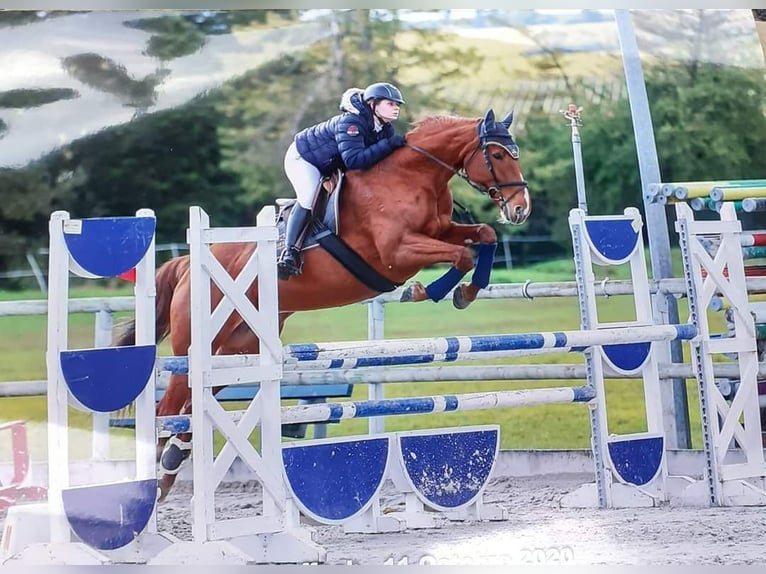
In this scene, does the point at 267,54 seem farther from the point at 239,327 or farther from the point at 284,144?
the point at 239,327

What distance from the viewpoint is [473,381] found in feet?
7.99

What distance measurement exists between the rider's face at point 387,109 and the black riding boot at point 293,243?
0.33 meters

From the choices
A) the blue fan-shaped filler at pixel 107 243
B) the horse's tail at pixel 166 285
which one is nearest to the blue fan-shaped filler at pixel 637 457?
the horse's tail at pixel 166 285

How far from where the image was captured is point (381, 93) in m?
2.34

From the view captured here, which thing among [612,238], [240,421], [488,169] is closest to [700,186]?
[612,238]

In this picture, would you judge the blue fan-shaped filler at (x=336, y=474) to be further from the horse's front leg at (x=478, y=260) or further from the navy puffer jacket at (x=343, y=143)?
the navy puffer jacket at (x=343, y=143)

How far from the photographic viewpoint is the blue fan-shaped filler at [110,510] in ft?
6.07

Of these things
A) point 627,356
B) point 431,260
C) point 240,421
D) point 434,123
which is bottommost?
point 240,421

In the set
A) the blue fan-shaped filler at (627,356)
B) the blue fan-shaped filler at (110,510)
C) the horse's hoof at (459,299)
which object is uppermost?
the horse's hoof at (459,299)

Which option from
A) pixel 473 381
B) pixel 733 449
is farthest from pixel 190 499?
pixel 733 449

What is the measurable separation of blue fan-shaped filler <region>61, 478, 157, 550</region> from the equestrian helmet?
1.13 m

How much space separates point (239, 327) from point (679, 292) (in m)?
1.27

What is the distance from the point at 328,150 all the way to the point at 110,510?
106 cm

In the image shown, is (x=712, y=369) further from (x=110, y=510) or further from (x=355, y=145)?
(x=110, y=510)
